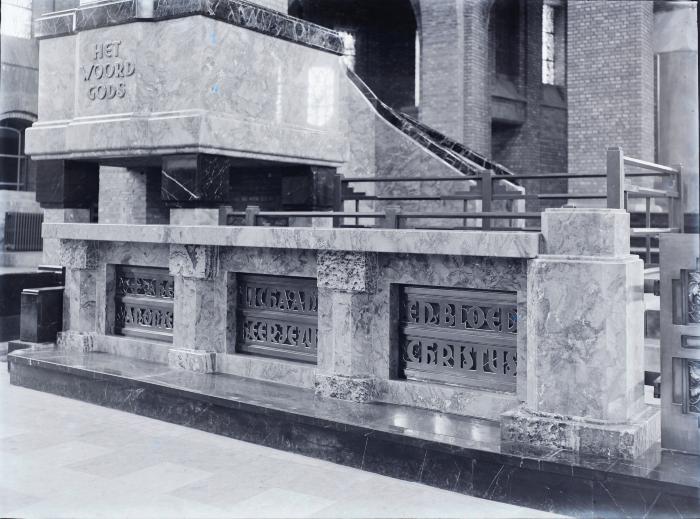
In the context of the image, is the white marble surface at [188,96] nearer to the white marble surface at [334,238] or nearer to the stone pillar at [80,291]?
the white marble surface at [334,238]

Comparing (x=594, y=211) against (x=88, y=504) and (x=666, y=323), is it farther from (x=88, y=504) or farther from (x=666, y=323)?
(x=88, y=504)

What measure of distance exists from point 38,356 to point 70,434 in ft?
5.76

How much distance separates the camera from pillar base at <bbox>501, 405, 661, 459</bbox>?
4285 millimetres

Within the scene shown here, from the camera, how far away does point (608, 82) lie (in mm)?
15273

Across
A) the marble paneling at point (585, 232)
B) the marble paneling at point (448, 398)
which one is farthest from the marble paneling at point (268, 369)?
the marble paneling at point (585, 232)

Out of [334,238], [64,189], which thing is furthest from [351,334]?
[64,189]

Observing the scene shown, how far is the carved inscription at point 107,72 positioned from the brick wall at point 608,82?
407 inches

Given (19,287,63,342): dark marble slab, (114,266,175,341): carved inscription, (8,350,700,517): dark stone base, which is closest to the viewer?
(8,350,700,517): dark stone base

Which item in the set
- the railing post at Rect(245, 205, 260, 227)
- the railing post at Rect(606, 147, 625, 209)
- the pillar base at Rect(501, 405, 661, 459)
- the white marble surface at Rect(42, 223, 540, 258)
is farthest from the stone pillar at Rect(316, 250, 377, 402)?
the railing post at Rect(606, 147, 625, 209)

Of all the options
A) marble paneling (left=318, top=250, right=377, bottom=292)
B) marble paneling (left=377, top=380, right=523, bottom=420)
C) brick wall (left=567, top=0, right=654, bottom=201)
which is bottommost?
marble paneling (left=377, top=380, right=523, bottom=420)

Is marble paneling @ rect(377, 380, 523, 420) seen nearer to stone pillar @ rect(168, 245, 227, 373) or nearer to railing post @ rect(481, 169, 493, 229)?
stone pillar @ rect(168, 245, 227, 373)

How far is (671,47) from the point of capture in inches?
637

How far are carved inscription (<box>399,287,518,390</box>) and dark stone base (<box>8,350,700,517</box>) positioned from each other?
298 mm

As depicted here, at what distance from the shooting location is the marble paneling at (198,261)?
21.5ft
